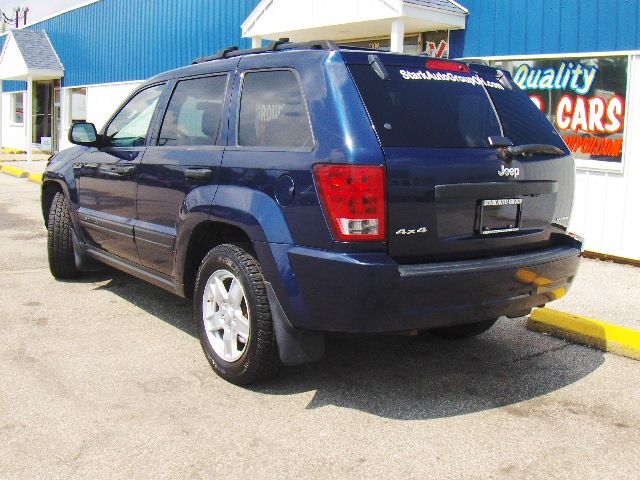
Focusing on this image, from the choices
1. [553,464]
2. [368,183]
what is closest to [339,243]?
[368,183]

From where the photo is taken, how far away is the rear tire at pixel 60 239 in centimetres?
630

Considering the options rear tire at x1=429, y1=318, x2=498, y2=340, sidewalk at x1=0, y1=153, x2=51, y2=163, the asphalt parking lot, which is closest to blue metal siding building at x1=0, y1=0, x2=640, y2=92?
sidewalk at x1=0, y1=153, x2=51, y2=163

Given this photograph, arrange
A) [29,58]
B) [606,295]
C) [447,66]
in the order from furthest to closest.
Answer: [29,58], [606,295], [447,66]

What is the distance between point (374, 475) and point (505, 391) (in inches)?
52.9

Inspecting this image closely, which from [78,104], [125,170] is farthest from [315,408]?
[78,104]

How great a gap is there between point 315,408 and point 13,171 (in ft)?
59.5

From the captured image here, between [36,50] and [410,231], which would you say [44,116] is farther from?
[410,231]

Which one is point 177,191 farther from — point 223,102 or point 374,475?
point 374,475

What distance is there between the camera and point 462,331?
5.00 metres

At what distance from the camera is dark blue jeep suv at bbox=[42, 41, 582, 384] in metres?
3.39

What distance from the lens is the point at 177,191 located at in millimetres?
4465

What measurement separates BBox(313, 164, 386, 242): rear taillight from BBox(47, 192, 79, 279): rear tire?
362cm

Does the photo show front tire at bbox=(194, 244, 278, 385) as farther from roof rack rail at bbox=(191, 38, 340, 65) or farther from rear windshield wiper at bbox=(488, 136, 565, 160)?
rear windshield wiper at bbox=(488, 136, 565, 160)

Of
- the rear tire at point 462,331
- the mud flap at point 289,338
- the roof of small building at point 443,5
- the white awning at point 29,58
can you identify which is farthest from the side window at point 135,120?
the white awning at point 29,58
